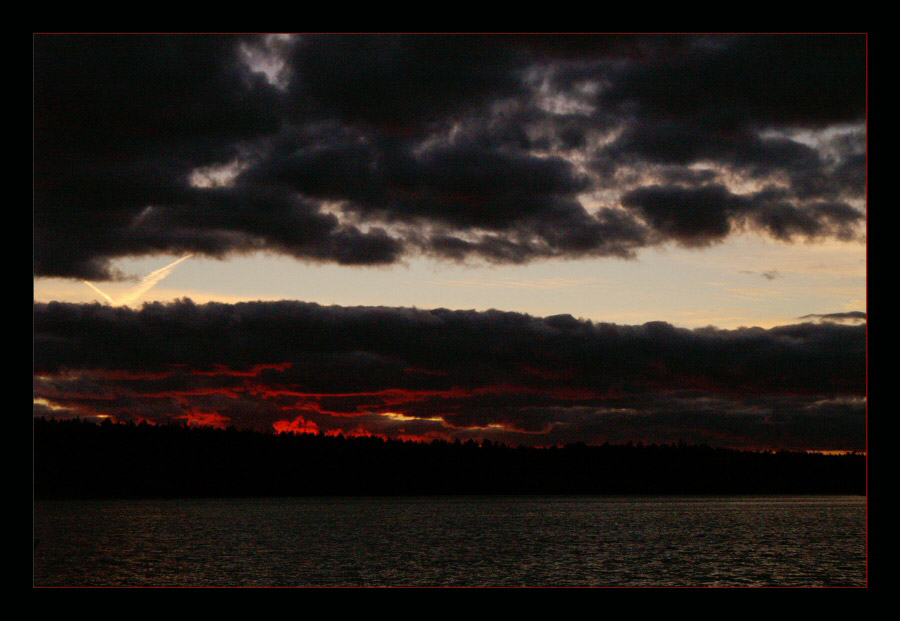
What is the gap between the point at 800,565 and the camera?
9844 centimetres
